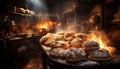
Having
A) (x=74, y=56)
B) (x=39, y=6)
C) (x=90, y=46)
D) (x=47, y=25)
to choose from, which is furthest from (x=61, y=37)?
(x=39, y=6)

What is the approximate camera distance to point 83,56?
211 cm

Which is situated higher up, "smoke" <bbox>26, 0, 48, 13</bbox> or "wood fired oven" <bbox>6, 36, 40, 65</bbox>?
"smoke" <bbox>26, 0, 48, 13</bbox>

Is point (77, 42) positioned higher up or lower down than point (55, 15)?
lower down

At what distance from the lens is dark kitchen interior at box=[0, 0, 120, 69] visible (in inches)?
83.9

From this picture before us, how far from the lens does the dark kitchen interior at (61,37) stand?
2.13 metres

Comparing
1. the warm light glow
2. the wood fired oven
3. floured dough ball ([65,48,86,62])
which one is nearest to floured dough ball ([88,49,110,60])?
floured dough ball ([65,48,86,62])

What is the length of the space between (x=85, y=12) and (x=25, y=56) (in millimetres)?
3743

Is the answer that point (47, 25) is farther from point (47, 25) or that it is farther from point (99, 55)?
point (99, 55)

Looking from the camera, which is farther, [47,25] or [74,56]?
[47,25]

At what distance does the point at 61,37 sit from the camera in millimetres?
3438

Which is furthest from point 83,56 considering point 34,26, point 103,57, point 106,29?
Result: point 34,26

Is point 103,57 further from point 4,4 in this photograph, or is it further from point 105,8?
point 4,4

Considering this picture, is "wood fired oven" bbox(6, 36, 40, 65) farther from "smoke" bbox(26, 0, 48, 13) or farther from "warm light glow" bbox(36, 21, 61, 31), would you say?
"smoke" bbox(26, 0, 48, 13)

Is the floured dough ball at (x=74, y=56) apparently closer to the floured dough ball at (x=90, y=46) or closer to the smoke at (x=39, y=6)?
the floured dough ball at (x=90, y=46)
